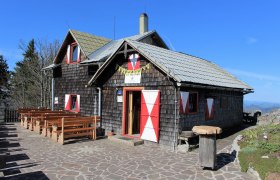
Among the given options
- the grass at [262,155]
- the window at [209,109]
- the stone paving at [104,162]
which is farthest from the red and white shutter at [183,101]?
the grass at [262,155]

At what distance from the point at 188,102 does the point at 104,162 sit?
4572mm

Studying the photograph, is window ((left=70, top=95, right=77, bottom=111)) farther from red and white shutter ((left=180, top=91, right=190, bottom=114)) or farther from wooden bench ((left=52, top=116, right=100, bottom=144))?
red and white shutter ((left=180, top=91, right=190, bottom=114))

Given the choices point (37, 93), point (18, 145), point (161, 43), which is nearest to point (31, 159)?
point (18, 145)

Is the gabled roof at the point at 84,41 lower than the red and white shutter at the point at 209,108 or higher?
higher

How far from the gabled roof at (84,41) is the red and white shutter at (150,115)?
7.54 meters

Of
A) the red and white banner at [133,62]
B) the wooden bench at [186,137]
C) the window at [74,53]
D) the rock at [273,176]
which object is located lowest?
the rock at [273,176]

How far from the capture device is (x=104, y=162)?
28.2ft

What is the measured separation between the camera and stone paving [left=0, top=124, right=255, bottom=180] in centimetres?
723

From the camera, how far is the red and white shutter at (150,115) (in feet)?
36.8

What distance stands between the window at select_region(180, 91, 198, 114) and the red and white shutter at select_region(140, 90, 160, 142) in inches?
42.8

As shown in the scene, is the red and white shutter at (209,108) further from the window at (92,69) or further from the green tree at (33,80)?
the green tree at (33,80)

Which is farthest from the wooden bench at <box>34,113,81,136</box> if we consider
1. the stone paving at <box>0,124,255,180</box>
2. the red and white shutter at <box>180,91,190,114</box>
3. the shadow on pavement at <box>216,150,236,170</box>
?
the shadow on pavement at <box>216,150,236,170</box>

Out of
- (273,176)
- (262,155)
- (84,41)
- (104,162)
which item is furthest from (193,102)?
(84,41)

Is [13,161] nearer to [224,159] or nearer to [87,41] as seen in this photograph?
[224,159]
